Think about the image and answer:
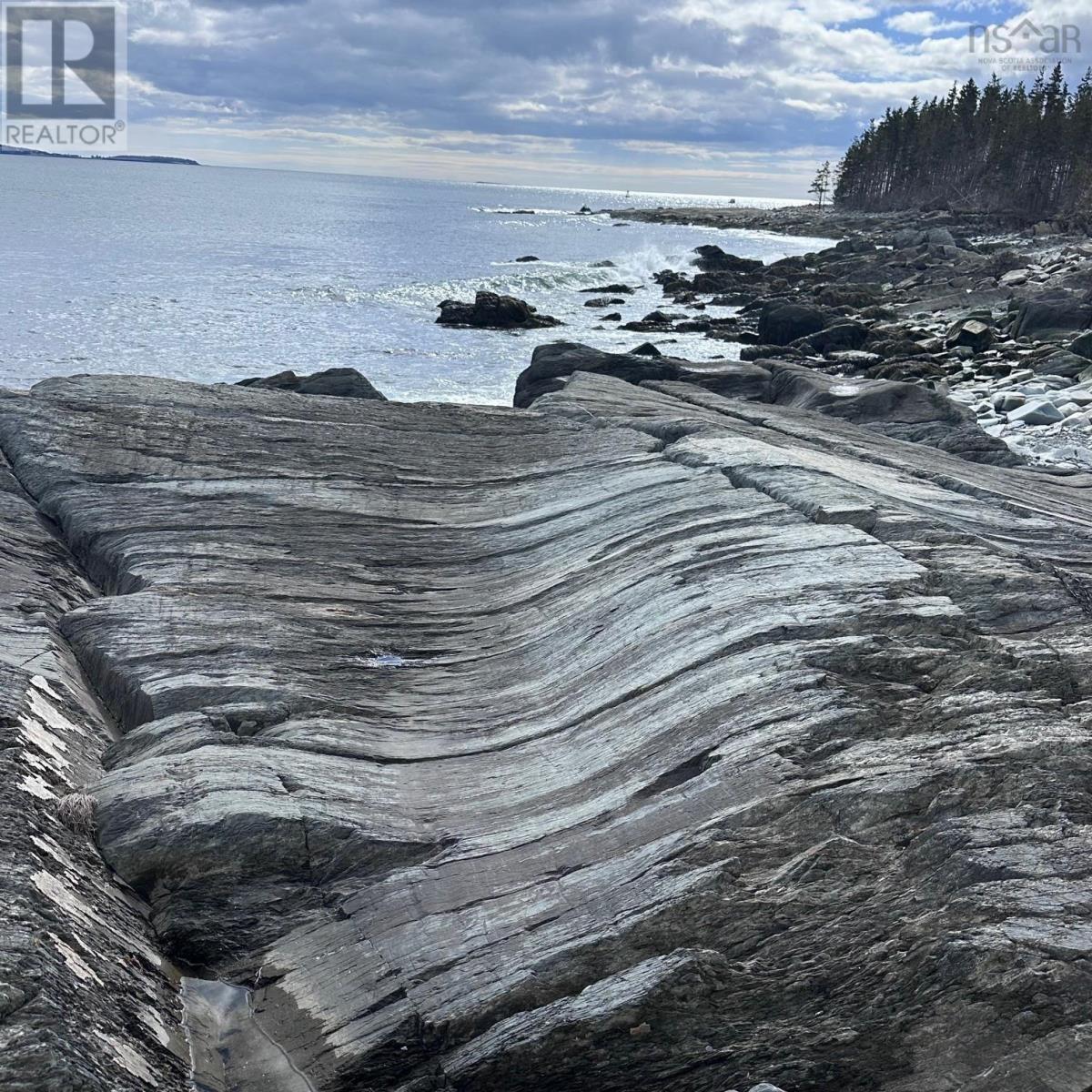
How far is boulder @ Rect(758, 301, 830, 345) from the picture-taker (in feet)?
169

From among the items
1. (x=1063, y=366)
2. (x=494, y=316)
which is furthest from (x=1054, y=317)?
(x=494, y=316)

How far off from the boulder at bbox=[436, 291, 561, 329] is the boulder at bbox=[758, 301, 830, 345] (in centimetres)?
1420

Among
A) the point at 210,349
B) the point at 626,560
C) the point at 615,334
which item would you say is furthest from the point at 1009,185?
the point at 626,560

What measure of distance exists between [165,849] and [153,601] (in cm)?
396

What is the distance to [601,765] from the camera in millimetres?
9828

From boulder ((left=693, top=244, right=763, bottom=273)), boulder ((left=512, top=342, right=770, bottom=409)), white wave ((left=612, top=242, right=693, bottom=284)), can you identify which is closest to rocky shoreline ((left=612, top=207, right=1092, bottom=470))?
boulder ((left=693, top=244, right=763, bottom=273))

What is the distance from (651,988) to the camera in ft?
24.1

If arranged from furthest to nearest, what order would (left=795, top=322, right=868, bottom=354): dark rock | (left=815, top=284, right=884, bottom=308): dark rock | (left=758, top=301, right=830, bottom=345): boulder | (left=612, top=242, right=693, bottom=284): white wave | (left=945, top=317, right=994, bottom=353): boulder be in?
(left=612, top=242, right=693, bottom=284): white wave
(left=815, top=284, right=884, bottom=308): dark rock
(left=758, top=301, right=830, bottom=345): boulder
(left=795, top=322, right=868, bottom=354): dark rock
(left=945, top=317, right=994, bottom=353): boulder

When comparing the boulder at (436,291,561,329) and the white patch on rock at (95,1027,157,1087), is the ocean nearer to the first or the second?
the boulder at (436,291,561,329)

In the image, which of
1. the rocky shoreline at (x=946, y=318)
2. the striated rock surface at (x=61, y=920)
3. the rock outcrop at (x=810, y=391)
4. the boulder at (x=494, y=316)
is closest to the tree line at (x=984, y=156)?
the rocky shoreline at (x=946, y=318)

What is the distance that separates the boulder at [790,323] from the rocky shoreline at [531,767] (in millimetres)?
35599

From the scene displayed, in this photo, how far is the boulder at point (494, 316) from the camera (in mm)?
60562

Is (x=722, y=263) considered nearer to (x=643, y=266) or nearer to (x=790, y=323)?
(x=643, y=266)

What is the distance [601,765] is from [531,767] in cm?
73
